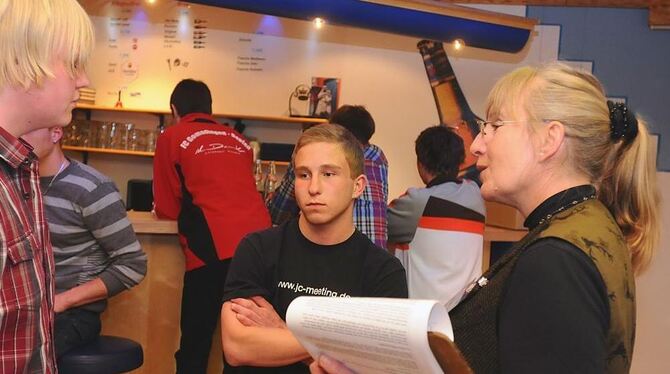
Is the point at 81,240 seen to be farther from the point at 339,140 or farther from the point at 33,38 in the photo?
the point at 33,38

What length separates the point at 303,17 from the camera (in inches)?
200

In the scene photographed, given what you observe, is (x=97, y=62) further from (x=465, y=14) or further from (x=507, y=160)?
(x=507, y=160)

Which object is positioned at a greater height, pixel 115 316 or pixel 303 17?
pixel 303 17

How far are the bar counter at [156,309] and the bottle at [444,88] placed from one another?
3.77 metres

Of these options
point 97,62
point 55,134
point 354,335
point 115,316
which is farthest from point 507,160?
point 97,62

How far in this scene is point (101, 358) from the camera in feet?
8.30

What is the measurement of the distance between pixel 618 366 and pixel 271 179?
3407mm

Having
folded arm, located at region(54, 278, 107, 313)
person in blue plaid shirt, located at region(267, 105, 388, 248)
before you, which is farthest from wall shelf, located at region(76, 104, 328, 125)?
folded arm, located at region(54, 278, 107, 313)

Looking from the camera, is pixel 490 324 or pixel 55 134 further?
pixel 55 134

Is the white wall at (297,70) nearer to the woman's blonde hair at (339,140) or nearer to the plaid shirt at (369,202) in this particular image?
the plaid shirt at (369,202)

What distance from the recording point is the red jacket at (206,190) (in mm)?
3551

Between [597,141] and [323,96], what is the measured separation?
18.8 feet

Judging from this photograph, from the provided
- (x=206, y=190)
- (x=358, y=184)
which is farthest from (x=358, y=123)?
(x=358, y=184)

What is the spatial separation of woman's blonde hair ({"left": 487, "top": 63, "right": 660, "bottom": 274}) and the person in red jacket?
226 cm
